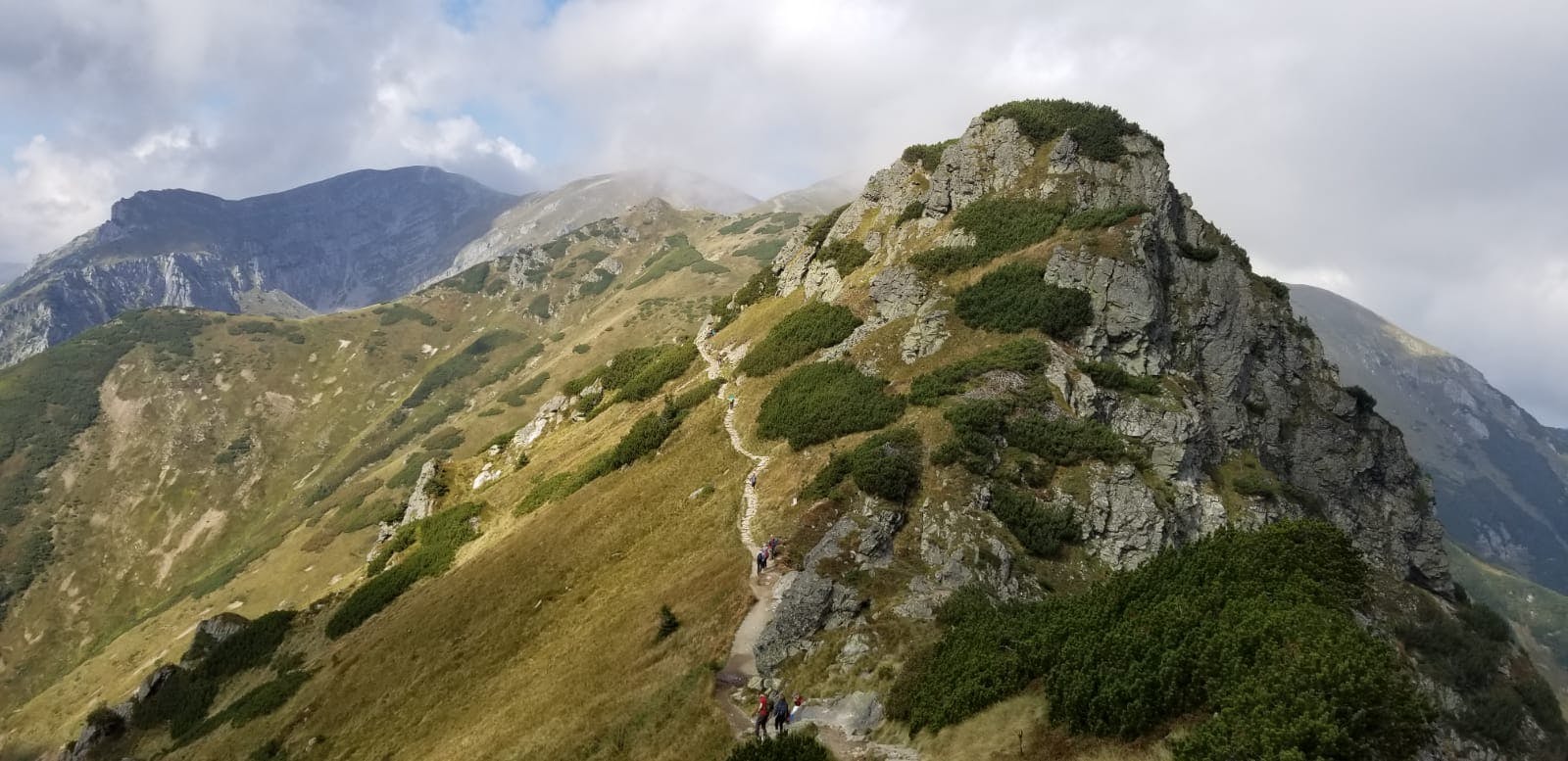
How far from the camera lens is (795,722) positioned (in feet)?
78.7

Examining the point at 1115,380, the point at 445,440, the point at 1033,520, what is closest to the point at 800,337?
the point at 1115,380

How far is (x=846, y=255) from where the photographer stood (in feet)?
259

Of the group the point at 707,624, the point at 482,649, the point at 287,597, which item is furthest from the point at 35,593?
the point at 707,624

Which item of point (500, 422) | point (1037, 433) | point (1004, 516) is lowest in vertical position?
point (1004, 516)

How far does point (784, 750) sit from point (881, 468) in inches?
741

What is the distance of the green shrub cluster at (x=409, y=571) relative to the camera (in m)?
60.2

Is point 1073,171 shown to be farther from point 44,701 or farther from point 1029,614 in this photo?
point 44,701

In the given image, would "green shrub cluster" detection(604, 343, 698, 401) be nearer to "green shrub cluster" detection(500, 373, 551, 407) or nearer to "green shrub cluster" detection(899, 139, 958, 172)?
"green shrub cluster" detection(899, 139, 958, 172)

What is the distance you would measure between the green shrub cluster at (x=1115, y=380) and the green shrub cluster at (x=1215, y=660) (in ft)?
89.1

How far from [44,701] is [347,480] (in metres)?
85.2

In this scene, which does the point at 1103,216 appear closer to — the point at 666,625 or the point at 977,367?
the point at 977,367

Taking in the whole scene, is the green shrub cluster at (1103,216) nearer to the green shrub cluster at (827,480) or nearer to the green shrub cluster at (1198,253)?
the green shrub cluster at (1198,253)

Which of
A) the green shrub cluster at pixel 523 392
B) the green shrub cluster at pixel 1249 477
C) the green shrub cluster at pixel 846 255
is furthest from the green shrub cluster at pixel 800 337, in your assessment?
the green shrub cluster at pixel 523 392

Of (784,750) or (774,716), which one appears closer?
(784,750)
